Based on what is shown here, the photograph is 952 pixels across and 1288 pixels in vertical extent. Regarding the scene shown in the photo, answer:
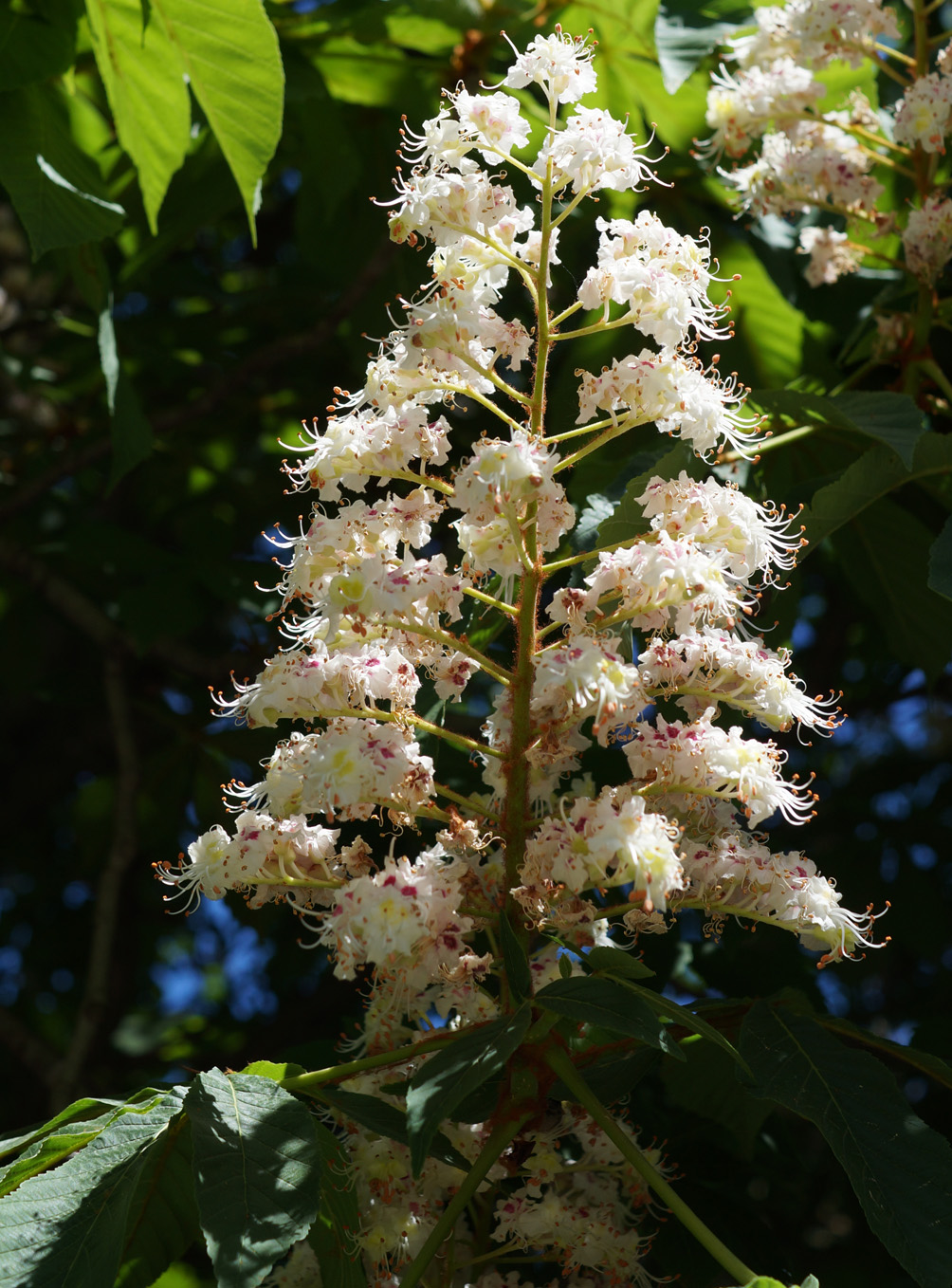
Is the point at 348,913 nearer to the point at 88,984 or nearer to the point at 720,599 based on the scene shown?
the point at 720,599

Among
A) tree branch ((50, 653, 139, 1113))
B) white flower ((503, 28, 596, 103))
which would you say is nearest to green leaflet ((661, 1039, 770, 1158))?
tree branch ((50, 653, 139, 1113))

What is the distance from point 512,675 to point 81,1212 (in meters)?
0.70

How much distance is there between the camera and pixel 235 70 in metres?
1.98

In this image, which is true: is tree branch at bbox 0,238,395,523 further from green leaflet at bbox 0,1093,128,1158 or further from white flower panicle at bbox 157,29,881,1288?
green leaflet at bbox 0,1093,128,1158

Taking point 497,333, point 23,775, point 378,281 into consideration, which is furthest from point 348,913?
point 23,775

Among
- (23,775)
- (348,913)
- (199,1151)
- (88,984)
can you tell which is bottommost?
(23,775)

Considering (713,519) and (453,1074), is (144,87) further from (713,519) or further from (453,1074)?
(453,1074)

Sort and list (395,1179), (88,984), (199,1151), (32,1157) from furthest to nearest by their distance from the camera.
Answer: (88,984) < (395,1179) < (32,1157) < (199,1151)

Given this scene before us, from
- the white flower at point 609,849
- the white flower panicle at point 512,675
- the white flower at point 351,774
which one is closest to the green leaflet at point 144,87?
the white flower panicle at point 512,675

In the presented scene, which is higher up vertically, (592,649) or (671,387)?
(671,387)

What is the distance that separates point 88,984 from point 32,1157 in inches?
63.2

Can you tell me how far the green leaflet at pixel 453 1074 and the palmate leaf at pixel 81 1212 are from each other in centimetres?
31

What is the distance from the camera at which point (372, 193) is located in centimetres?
296

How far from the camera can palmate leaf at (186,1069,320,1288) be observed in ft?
3.72
